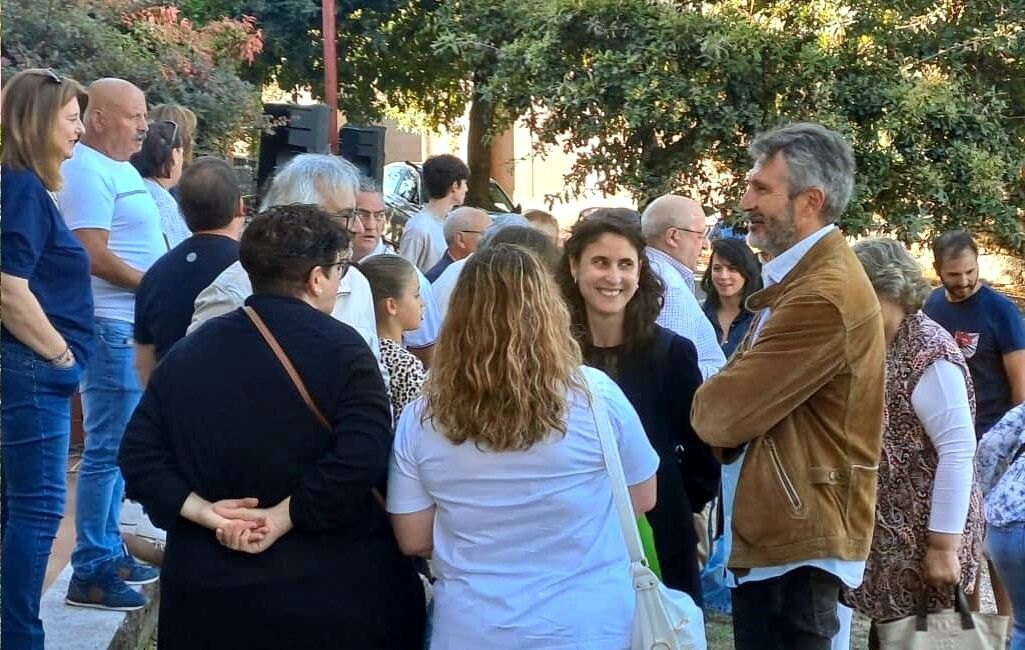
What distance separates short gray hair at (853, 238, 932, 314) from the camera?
4.14 m

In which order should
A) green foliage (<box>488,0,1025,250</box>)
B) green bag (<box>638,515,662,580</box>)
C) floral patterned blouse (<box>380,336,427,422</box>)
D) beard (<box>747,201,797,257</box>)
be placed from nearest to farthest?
1. green bag (<box>638,515,662,580</box>)
2. beard (<box>747,201,797,257</box>)
3. floral patterned blouse (<box>380,336,427,422</box>)
4. green foliage (<box>488,0,1025,250</box>)

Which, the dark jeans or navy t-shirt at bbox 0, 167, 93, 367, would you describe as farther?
navy t-shirt at bbox 0, 167, 93, 367

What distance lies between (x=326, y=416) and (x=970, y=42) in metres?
9.88

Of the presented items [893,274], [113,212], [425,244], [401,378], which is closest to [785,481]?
[893,274]

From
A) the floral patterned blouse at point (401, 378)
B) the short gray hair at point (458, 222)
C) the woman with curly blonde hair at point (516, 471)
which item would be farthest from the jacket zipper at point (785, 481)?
the short gray hair at point (458, 222)

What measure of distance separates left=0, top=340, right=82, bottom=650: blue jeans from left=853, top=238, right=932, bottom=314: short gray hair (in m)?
2.59

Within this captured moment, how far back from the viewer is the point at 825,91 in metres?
11.1

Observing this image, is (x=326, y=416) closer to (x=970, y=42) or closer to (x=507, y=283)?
(x=507, y=283)

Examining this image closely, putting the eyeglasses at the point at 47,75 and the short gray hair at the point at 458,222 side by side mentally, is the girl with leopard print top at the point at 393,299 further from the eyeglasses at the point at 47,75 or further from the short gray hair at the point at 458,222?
the short gray hair at the point at 458,222

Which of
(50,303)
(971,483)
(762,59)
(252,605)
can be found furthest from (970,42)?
(252,605)

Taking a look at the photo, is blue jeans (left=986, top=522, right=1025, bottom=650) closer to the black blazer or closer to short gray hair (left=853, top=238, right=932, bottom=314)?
short gray hair (left=853, top=238, right=932, bottom=314)

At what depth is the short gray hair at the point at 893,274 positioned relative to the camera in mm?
4145

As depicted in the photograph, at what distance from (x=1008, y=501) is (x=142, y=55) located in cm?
918

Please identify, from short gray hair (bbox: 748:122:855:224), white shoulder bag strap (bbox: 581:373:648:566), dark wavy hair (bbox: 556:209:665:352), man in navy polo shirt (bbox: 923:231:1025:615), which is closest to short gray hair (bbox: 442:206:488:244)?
man in navy polo shirt (bbox: 923:231:1025:615)
